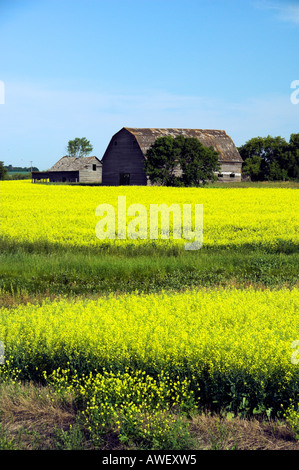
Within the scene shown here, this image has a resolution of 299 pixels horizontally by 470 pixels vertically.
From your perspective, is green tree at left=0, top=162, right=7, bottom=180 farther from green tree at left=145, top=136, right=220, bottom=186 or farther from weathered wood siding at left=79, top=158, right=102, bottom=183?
green tree at left=145, top=136, right=220, bottom=186

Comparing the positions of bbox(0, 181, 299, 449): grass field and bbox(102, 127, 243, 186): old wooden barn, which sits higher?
bbox(102, 127, 243, 186): old wooden barn

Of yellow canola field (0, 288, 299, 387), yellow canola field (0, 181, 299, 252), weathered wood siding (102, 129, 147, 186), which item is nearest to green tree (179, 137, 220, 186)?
weathered wood siding (102, 129, 147, 186)

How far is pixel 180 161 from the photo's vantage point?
45875 mm

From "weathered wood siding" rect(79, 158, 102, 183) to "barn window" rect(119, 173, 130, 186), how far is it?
56.4 feet

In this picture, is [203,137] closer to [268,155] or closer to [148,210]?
[268,155]

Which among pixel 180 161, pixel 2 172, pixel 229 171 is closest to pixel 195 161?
pixel 180 161

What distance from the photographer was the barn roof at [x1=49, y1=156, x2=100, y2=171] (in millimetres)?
72062

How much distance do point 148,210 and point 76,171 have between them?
46.6 metres

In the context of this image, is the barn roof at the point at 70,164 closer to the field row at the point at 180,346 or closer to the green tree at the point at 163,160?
the green tree at the point at 163,160

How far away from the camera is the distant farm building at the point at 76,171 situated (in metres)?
71.5

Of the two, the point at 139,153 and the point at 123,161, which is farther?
the point at 123,161

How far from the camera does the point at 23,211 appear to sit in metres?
27.2
